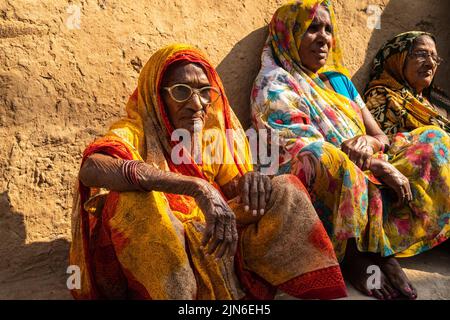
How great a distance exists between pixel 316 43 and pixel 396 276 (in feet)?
5.78

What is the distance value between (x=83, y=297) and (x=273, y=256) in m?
0.93

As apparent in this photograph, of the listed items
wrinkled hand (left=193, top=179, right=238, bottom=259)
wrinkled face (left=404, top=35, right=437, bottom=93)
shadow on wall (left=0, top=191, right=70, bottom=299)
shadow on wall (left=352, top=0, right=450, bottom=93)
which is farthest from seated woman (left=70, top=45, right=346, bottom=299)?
shadow on wall (left=352, top=0, right=450, bottom=93)

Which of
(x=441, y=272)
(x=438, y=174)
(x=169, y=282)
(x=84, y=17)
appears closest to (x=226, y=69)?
(x=84, y=17)

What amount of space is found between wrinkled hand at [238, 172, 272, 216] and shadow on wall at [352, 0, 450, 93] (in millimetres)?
2513

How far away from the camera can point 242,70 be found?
514 centimetres

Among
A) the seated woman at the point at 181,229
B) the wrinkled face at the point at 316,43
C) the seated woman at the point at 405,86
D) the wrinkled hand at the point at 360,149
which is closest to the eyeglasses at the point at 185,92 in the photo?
the seated woman at the point at 181,229

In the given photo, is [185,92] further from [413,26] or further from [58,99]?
[413,26]

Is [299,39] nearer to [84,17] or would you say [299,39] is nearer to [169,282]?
[84,17]

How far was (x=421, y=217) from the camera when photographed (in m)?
4.20

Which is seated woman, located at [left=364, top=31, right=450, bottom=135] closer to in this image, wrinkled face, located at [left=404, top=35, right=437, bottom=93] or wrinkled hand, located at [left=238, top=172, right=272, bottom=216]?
wrinkled face, located at [left=404, top=35, right=437, bottom=93]

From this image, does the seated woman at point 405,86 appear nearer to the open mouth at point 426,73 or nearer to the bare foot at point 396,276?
the open mouth at point 426,73

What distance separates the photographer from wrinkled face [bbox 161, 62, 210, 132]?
386 centimetres

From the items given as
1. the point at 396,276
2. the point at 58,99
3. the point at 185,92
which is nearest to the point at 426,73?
the point at 396,276

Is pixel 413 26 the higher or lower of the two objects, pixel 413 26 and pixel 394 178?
A: the higher
